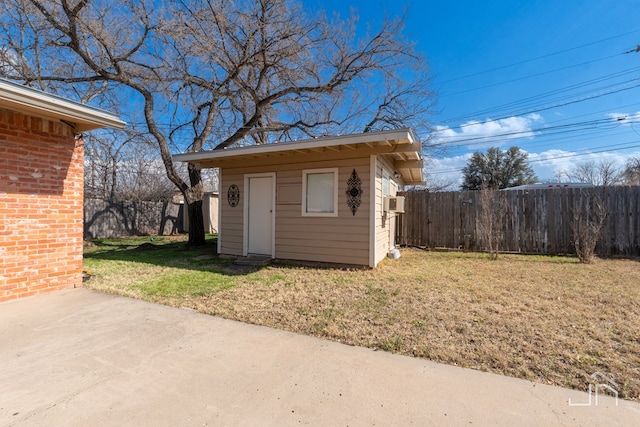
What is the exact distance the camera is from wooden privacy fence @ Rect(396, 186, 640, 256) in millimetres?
7625

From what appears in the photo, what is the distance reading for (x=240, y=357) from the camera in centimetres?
255

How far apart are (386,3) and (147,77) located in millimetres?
7598

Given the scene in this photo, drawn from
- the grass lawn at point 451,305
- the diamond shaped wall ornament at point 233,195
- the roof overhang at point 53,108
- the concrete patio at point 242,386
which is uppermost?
→ the roof overhang at point 53,108

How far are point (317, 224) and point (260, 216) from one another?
1.55 meters

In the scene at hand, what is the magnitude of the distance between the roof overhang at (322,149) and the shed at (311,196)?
0.06 ft

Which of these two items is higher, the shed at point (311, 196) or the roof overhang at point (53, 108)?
the roof overhang at point (53, 108)

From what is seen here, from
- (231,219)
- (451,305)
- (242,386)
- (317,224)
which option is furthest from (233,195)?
(242,386)

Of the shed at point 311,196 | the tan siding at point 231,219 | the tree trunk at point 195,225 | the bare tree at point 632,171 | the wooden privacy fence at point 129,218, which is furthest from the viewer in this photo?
the bare tree at point 632,171

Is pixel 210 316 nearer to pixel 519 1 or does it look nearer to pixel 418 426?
pixel 418 426

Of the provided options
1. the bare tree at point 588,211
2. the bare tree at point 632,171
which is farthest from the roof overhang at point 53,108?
the bare tree at point 632,171

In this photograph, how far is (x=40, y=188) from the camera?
407 cm

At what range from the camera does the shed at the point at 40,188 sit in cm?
372

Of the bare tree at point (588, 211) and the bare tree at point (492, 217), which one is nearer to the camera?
the bare tree at point (588, 211)

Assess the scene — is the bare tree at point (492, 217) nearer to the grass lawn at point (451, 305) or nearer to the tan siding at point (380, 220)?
the grass lawn at point (451, 305)
